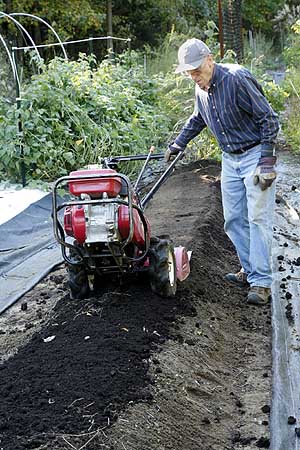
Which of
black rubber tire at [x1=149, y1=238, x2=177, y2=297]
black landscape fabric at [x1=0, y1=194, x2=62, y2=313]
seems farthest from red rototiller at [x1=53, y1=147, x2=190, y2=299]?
black landscape fabric at [x1=0, y1=194, x2=62, y2=313]

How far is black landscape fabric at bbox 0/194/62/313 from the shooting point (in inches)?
242

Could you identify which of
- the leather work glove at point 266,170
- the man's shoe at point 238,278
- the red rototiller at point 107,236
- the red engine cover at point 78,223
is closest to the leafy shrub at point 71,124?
the man's shoe at point 238,278

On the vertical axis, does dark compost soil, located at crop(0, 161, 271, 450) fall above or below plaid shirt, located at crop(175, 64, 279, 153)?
below

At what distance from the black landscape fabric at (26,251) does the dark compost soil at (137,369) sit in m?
0.21

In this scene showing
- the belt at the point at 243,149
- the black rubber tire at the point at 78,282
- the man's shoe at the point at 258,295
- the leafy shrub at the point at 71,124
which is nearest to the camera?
the black rubber tire at the point at 78,282

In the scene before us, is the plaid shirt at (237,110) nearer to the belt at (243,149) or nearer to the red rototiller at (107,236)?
the belt at (243,149)

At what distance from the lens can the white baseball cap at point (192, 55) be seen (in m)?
4.87

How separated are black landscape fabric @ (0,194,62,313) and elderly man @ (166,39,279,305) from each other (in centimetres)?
166

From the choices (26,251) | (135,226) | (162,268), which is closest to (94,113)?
(26,251)

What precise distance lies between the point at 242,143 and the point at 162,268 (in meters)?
1.07

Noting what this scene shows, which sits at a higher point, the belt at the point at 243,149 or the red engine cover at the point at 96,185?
the red engine cover at the point at 96,185

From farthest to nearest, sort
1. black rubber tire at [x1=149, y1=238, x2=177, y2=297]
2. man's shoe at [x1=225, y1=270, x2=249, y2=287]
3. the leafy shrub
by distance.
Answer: the leafy shrub, man's shoe at [x1=225, y1=270, x2=249, y2=287], black rubber tire at [x1=149, y1=238, x2=177, y2=297]

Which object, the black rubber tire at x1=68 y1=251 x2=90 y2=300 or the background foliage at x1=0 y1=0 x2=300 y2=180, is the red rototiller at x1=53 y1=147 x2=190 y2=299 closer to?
the black rubber tire at x1=68 y1=251 x2=90 y2=300

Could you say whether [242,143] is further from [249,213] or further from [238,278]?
[238,278]
